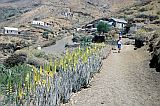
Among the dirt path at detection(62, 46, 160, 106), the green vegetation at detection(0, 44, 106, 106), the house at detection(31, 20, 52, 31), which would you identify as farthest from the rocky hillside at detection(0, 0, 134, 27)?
the green vegetation at detection(0, 44, 106, 106)

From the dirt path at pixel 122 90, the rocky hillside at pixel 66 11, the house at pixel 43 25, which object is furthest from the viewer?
the rocky hillside at pixel 66 11

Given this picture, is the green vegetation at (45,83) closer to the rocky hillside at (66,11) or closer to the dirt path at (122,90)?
the dirt path at (122,90)

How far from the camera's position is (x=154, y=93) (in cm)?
1431

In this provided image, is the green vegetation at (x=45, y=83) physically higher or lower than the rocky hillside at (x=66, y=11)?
A: higher

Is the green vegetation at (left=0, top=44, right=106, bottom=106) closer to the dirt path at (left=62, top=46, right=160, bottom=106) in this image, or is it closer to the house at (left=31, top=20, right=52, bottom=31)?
the dirt path at (left=62, top=46, right=160, bottom=106)

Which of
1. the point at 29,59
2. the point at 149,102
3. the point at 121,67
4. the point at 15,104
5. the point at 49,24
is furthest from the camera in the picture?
the point at 49,24

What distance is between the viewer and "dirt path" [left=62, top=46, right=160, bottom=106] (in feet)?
43.1

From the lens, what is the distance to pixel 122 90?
14977 mm

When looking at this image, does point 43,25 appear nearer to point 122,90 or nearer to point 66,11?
point 66,11

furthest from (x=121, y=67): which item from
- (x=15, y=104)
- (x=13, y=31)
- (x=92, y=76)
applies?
(x=13, y=31)

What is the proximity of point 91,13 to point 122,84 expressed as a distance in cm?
13810

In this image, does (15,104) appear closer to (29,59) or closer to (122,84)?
(122,84)

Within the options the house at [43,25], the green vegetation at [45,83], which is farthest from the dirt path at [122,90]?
the house at [43,25]

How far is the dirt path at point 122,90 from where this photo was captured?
43.1 feet
